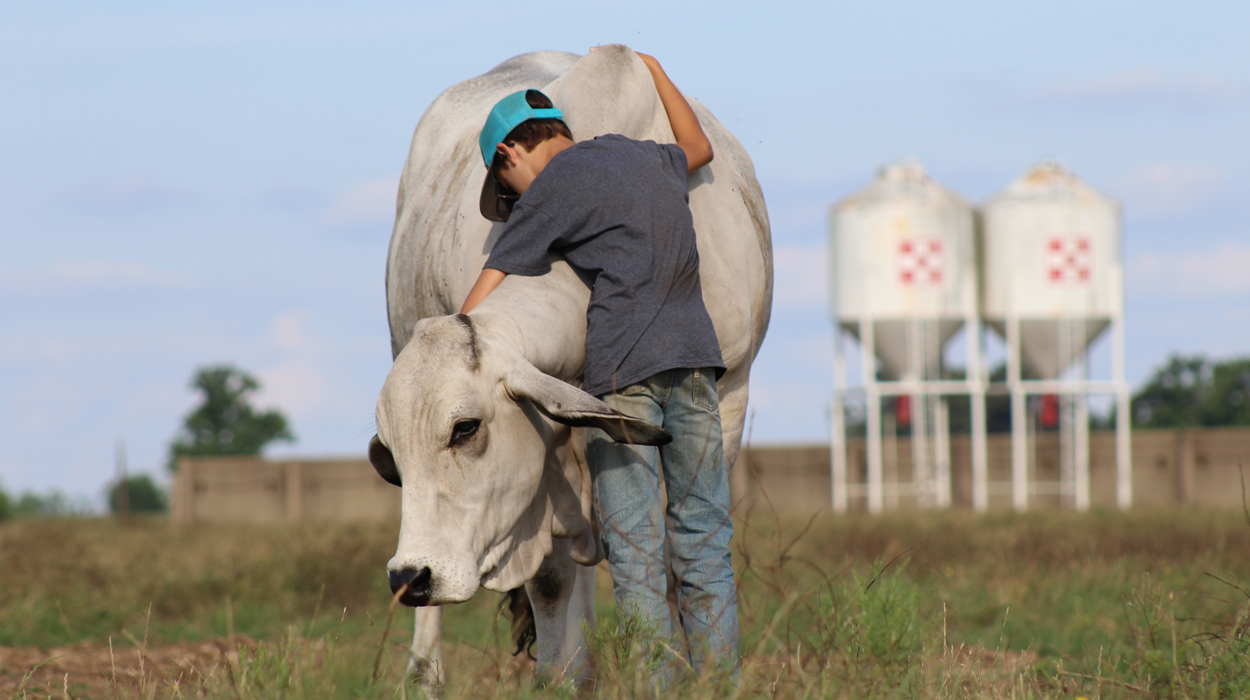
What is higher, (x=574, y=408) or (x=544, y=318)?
(x=544, y=318)

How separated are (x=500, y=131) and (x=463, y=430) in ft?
3.30

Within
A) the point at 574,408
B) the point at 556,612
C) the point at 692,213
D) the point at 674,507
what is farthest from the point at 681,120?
the point at 556,612

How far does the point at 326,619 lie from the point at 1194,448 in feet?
59.2

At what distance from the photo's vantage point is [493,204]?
12.5 ft

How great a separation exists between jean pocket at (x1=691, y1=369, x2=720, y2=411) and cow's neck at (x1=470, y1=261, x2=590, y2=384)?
31cm

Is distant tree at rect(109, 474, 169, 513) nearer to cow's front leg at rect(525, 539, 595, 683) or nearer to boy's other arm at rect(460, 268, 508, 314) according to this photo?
cow's front leg at rect(525, 539, 595, 683)

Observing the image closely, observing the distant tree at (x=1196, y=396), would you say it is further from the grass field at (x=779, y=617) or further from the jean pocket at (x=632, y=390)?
the jean pocket at (x=632, y=390)

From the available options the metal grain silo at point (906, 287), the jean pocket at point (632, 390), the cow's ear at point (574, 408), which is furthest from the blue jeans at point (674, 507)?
the metal grain silo at point (906, 287)

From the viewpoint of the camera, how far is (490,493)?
3.10 metres

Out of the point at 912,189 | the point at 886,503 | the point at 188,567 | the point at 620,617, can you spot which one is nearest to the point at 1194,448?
the point at 886,503

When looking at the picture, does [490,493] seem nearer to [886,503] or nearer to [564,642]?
[564,642]

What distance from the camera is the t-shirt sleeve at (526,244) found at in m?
3.39

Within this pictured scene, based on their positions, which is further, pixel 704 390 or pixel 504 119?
pixel 504 119

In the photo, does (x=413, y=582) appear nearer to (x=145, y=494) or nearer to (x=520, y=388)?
(x=520, y=388)
